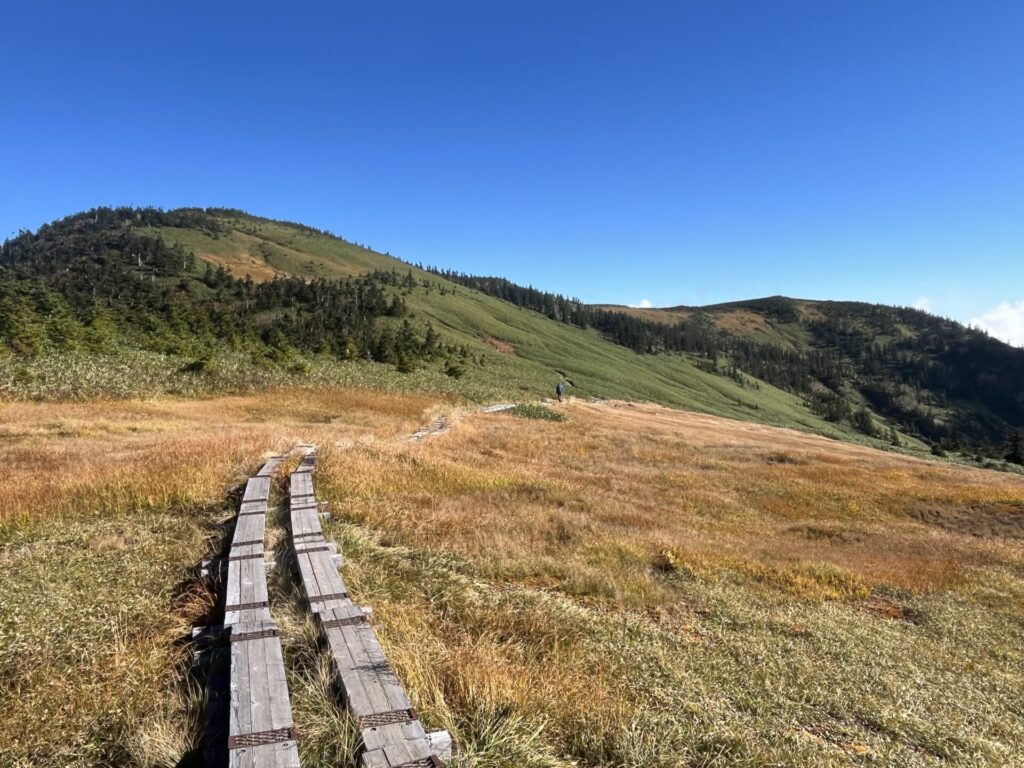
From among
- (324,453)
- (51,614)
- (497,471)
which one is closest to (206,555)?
(51,614)

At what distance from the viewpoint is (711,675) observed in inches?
250

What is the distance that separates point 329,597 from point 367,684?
1938 mm

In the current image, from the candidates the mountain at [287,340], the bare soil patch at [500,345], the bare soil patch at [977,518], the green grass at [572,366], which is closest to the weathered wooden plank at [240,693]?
the bare soil patch at [977,518]

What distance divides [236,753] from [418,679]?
1479mm

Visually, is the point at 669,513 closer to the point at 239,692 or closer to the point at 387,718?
the point at 387,718

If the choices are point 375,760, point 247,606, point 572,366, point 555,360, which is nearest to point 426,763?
point 375,760

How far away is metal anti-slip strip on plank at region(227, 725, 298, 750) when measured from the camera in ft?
12.9

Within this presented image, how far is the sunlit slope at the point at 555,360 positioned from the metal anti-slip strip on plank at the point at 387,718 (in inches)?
2520

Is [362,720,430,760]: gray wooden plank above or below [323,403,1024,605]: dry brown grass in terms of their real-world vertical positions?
above

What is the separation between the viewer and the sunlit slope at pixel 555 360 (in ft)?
349

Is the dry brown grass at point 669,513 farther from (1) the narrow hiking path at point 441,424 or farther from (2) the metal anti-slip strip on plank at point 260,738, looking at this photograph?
(2) the metal anti-slip strip on plank at point 260,738

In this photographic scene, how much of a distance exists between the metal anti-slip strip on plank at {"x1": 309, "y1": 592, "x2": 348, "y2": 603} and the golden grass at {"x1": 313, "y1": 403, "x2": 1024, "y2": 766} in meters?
0.47

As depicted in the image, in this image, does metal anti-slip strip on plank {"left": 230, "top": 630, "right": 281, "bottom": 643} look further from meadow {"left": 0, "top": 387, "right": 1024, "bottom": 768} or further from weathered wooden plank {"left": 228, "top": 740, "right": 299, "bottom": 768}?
weathered wooden plank {"left": 228, "top": 740, "right": 299, "bottom": 768}

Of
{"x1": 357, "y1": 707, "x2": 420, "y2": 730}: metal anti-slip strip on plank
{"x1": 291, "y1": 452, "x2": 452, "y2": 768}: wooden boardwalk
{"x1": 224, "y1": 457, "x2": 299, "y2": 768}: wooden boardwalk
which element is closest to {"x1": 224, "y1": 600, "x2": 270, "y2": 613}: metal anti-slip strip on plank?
{"x1": 224, "y1": 457, "x2": 299, "y2": 768}: wooden boardwalk
